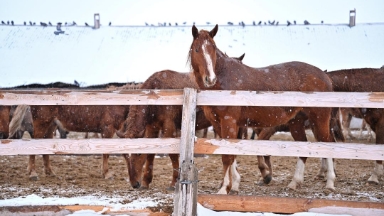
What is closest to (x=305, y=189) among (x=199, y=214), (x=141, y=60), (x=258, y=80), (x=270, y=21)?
(x=258, y=80)

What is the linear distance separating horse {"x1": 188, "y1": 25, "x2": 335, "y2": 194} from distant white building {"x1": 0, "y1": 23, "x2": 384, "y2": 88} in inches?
528

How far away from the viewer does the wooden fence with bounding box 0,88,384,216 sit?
4918 mm

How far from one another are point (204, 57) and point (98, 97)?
1872 millimetres

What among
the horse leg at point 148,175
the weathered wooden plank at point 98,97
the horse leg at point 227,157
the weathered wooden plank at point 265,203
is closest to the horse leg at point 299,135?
the horse leg at point 227,157

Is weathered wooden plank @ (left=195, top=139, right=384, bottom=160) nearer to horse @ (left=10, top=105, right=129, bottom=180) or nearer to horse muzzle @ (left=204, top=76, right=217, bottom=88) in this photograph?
horse muzzle @ (left=204, top=76, right=217, bottom=88)

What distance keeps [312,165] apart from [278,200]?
21.7 ft

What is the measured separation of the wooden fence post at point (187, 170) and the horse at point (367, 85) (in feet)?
16.9

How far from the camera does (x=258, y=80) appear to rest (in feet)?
24.5

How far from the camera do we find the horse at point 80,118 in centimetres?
1029

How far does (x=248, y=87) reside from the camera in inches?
285

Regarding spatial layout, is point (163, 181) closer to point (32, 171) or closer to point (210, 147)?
point (32, 171)

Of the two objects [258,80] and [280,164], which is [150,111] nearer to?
[258,80]

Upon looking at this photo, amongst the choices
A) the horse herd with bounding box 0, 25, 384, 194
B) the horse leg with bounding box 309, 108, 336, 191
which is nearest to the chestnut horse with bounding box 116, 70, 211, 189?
the horse herd with bounding box 0, 25, 384, 194

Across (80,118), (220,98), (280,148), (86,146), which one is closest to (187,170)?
(220,98)
